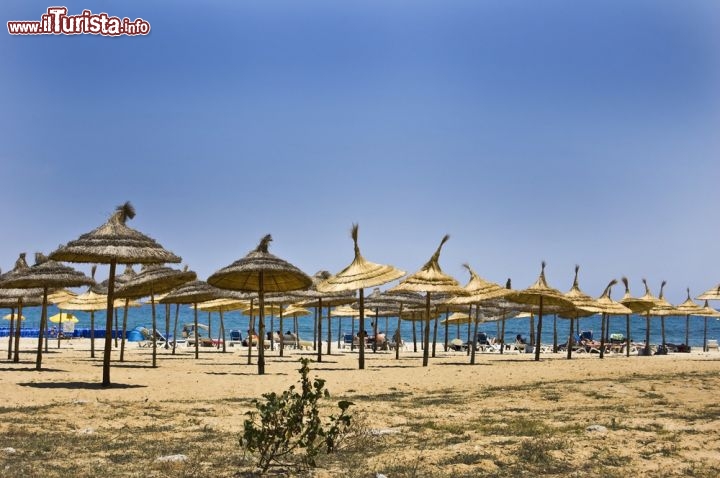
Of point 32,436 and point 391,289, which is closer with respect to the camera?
point 32,436

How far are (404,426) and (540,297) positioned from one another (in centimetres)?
1708

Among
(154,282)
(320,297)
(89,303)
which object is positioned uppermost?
(154,282)

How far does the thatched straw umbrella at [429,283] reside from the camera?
2033 cm

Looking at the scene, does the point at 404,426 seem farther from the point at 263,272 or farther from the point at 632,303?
the point at 632,303

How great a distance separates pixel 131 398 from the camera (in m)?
11.2

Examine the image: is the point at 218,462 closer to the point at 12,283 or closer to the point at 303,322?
the point at 12,283

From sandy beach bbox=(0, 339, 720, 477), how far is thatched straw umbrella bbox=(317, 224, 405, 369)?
13.6ft

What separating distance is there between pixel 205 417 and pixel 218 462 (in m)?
3.05

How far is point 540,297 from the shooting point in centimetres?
2442

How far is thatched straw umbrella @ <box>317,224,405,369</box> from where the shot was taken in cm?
1878

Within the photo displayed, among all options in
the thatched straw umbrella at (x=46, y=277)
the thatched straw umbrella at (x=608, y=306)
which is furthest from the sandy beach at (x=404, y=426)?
the thatched straw umbrella at (x=608, y=306)

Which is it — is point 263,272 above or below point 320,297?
above

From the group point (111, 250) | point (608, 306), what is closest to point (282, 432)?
point (111, 250)

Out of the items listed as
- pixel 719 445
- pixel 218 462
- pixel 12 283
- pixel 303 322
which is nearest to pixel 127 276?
pixel 12 283
